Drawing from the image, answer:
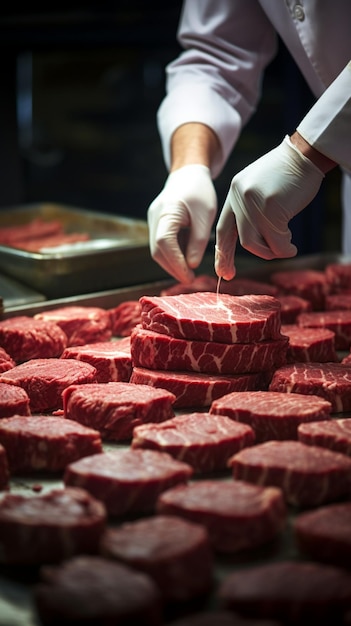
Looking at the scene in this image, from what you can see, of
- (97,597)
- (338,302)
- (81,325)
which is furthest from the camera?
(338,302)

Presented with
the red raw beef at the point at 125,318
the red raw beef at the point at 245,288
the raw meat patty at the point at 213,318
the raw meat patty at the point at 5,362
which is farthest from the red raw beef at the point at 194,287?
the raw meat patty at the point at 5,362

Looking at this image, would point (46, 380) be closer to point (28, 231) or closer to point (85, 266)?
point (85, 266)

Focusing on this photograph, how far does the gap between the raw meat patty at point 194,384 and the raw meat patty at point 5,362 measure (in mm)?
504

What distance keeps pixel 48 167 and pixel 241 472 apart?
16.4ft

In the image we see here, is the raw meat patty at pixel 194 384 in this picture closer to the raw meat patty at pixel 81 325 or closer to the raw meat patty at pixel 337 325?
the raw meat patty at pixel 81 325

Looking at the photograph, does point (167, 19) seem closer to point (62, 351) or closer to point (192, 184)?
point (192, 184)

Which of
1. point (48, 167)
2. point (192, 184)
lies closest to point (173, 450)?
point (192, 184)

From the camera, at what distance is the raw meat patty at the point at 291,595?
1.68 m

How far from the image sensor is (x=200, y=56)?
425 centimetres

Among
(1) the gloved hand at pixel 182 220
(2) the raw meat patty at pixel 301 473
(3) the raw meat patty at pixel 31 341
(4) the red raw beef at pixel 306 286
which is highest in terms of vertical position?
(1) the gloved hand at pixel 182 220

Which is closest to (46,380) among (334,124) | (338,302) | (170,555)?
(170,555)

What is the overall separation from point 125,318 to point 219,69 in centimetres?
142

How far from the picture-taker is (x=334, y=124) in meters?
2.99

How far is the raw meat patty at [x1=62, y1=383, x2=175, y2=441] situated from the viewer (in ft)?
8.59
